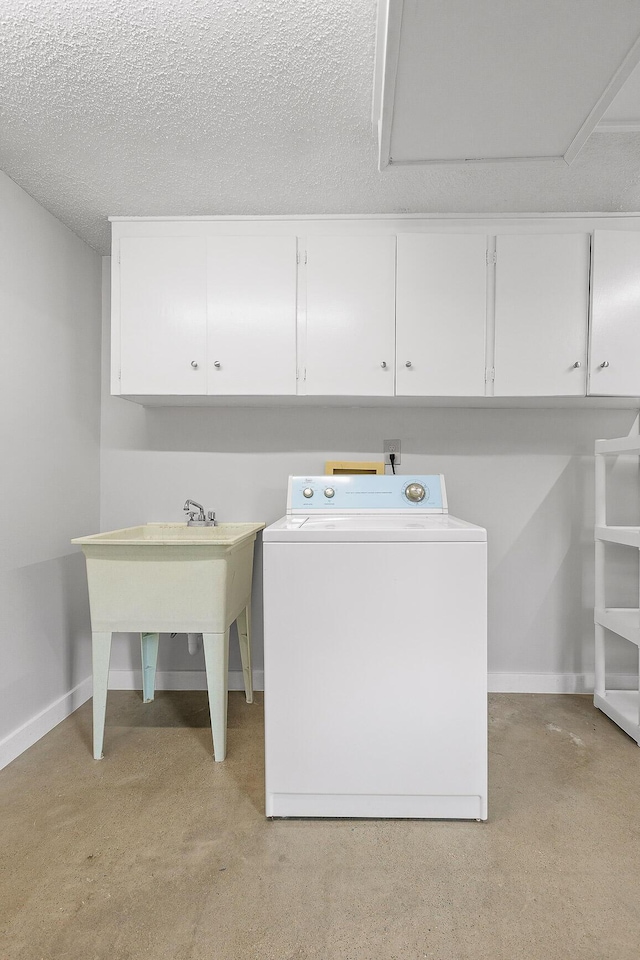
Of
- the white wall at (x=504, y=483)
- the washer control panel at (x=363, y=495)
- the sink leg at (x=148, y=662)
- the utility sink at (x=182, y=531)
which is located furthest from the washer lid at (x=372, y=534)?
the sink leg at (x=148, y=662)

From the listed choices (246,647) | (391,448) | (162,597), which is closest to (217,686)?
(162,597)

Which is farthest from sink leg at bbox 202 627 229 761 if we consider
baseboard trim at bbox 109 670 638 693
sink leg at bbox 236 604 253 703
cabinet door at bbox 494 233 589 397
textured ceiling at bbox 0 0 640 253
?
textured ceiling at bbox 0 0 640 253

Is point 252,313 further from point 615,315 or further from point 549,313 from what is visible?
point 615,315

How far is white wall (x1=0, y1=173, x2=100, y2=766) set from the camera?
2.16 meters

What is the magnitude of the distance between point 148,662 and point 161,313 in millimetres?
1637

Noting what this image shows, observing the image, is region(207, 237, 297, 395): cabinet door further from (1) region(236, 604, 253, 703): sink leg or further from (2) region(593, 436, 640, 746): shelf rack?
(2) region(593, 436, 640, 746): shelf rack

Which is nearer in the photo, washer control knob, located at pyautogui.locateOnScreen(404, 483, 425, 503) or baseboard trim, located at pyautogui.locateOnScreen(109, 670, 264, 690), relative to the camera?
washer control knob, located at pyautogui.locateOnScreen(404, 483, 425, 503)

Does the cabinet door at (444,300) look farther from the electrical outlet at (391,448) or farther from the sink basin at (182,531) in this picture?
the sink basin at (182,531)

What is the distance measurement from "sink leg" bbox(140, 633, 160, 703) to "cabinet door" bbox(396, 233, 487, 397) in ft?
5.83

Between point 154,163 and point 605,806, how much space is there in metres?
2.77

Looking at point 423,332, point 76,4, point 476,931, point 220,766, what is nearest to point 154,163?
point 76,4

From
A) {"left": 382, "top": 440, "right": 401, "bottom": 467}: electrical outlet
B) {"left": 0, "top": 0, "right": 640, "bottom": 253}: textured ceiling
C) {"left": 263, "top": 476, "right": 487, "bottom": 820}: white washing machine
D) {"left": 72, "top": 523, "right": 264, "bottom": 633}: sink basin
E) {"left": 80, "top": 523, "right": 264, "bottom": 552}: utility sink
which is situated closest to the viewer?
{"left": 0, "top": 0, "right": 640, "bottom": 253}: textured ceiling

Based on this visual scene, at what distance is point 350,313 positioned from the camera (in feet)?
7.94

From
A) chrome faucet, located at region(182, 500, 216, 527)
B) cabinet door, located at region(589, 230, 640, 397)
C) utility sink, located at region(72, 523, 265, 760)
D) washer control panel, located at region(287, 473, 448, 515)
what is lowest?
utility sink, located at region(72, 523, 265, 760)
